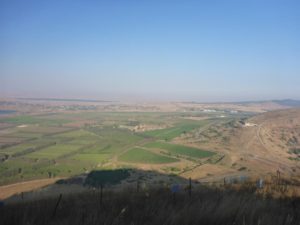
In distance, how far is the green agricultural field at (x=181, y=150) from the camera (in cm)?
5296

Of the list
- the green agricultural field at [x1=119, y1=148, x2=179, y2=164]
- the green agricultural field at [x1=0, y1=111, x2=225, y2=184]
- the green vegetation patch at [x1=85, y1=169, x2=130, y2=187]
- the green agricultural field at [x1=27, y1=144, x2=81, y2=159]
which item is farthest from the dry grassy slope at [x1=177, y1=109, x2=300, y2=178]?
the green agricultural field at [x1=27, y1=144, x2=81, y2=159]

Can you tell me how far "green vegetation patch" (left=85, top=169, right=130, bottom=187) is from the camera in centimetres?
3441

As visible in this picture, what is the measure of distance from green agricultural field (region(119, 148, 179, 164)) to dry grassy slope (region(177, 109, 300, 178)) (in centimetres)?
1094

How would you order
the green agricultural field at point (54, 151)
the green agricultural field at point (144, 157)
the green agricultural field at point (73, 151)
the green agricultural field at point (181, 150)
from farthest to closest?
the green agricultural field at point (181, 150) < the green agricultural field at point (54, 151) < the green agricultural field at point (144, 157) < the green agricultural field at point (73, 151)

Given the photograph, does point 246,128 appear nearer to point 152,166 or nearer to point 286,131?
point 286,131

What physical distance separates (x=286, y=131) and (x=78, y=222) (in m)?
70.7

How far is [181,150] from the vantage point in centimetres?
5831

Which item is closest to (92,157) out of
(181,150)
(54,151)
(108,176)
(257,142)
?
(54,151)

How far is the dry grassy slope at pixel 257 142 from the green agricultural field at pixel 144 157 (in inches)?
431

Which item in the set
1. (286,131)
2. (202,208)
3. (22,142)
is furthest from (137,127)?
(202,208)

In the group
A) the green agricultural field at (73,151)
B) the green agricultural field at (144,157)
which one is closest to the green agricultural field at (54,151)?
the green agricultural field at (73,151)

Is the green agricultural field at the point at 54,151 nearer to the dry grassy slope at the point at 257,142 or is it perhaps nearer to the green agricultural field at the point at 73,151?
the green agricultural field at the point at 73,151

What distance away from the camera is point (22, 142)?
6438 centimetres

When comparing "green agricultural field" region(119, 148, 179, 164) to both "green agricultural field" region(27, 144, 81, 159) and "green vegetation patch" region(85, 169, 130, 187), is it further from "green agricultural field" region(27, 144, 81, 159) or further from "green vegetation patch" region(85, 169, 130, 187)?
"green agricultural field" region(27, 144, 81, 159)
